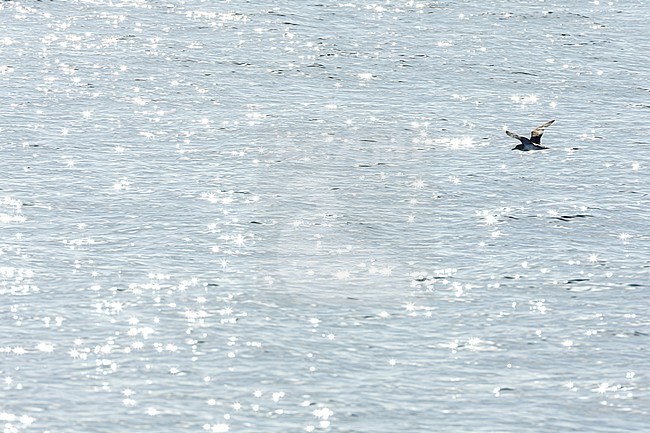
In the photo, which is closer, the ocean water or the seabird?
the ocean water

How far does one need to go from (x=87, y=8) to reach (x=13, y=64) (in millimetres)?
14294

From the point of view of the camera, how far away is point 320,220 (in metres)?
66.9

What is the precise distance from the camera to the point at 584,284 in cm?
6000

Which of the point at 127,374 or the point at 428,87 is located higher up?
the point at 428,87

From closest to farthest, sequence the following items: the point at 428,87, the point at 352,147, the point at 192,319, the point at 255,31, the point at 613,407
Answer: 1. the point at 613,407
2. the point at 192,319
3. the point at 352,147
4. the point at 428,87
5. the point at 255,31

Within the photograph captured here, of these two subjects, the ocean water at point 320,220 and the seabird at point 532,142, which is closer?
the ocean water at point 320,220

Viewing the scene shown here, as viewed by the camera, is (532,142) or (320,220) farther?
(532,142)

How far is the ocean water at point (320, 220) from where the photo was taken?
50.7 metres

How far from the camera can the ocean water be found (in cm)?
5072

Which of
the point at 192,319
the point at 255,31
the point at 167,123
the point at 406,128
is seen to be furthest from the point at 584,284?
the point at 255,31

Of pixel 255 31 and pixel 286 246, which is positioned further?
pixel 255 31

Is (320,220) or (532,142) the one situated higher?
(532,142)

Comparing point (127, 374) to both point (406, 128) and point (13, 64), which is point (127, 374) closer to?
point (406, 128)

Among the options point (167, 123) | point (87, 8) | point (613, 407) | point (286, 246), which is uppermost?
point (87, 8)
